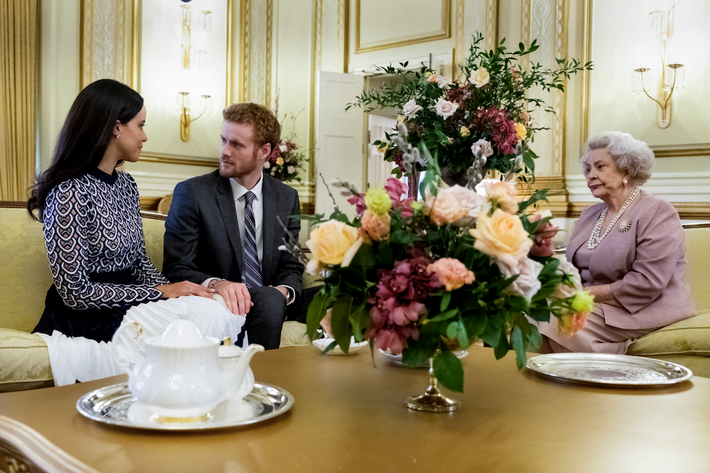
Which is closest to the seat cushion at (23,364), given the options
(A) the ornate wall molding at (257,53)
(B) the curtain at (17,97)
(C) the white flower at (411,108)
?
(C) the white flower at (411,108)

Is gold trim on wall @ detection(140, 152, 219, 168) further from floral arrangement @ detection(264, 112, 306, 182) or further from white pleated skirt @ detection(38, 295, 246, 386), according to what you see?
white pleated skirt @ detection(38, 295, 246, 386)

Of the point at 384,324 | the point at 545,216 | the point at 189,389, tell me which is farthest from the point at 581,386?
the point at 189,389

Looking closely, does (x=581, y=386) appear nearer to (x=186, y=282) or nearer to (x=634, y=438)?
(x=634, y=438)

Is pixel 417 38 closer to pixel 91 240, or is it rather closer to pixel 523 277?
pixel 91 240

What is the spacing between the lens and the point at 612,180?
2.92m

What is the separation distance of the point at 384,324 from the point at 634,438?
0.47 meters

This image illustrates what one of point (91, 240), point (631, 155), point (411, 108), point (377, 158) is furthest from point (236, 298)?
point (377, 158)

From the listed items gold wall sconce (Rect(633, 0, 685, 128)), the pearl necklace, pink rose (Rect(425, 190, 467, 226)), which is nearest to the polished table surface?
pink rose (Rect(425, 190, 467, 226))

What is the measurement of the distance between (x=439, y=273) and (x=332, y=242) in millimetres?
186

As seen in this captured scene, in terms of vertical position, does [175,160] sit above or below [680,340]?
above

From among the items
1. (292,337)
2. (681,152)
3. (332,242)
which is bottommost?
(292,337)

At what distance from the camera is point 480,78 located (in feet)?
8.90

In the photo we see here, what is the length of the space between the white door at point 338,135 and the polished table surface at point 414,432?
16.9ft

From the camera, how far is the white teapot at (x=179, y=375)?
1143mm
